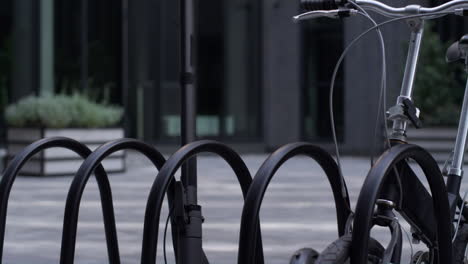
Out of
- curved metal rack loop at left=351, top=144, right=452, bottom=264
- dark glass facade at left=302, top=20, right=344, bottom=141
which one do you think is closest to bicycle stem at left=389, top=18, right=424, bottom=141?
curved metal rack loop at left=351, top=144, right=452, bottom=264

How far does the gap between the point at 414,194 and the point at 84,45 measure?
54.9 feet

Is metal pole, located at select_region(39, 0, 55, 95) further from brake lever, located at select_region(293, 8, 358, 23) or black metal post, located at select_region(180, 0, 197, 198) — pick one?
brake lever, located at select_region(293, 8, 358, 23)

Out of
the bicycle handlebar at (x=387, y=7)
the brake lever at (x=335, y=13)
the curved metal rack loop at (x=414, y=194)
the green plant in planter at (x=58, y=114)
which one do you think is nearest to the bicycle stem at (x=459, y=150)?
the curved metal rack loop at (x=414, y=194)

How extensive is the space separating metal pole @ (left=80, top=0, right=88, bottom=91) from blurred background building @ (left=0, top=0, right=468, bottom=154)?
0.17ft

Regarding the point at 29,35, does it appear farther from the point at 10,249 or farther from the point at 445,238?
the point at 445,238

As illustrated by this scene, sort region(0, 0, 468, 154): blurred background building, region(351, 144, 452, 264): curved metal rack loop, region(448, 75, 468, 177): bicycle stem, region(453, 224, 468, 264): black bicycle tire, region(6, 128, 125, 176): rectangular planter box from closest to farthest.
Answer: region(351, 144, 452, 264): curved metal rack loop
region(453, 224, 468, 264): black bicycle tire
region(448, 75, 468, 177): bicycle stem
region(6, 128, 125, 176): rectangular planter box
region(0, 0, 468, 154): blurred background building

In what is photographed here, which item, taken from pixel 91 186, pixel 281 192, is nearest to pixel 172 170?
pixel 281 192

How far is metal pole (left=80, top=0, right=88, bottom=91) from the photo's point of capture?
18.6m

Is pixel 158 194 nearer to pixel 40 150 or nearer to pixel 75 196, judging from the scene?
pixel 75 196

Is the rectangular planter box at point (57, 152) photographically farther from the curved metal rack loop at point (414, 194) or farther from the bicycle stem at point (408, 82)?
the curved metal rack loop at point (414, 194)

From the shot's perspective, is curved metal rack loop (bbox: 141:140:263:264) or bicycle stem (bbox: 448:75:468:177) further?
bicycle stem (bbox: 448:75:468:177)

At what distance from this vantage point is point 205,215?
8.50 meters

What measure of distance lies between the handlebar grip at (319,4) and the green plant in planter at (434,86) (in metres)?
14.2

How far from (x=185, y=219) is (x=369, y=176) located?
0.93m
